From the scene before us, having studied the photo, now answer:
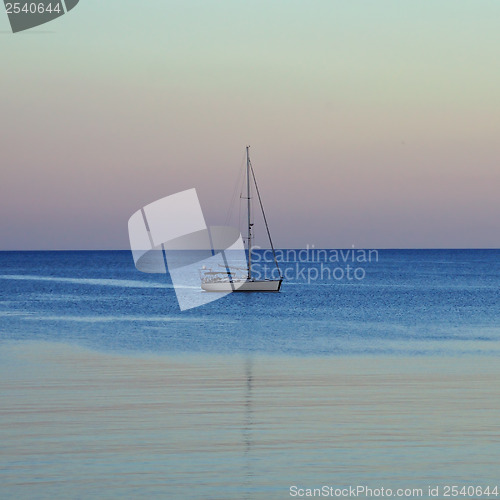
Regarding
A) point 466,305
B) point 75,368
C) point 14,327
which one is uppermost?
point 75,368

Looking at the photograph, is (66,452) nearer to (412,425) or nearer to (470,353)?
(412,425)

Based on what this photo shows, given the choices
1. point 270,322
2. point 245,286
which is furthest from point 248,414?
point 245,286

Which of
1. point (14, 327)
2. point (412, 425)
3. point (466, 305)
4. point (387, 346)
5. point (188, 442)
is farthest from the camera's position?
point (466, 305)

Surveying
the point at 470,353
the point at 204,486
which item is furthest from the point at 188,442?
the point at 470,353

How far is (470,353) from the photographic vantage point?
26781 mm

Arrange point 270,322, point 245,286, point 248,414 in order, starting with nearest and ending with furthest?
1. point 248,414
2. point 270,322
3. point 245,286

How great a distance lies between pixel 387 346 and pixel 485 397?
38.5 ft

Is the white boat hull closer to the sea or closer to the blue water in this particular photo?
the blue water

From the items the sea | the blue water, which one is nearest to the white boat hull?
the blue water

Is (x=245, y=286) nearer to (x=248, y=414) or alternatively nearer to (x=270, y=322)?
(x=270, y=322)

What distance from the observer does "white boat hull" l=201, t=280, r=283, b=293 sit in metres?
64.9

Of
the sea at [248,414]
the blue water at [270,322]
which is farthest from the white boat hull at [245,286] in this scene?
the sea at [248,414]

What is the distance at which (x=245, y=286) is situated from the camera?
6500 centimetres

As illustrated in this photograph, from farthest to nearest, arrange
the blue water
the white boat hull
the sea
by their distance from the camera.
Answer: the white boat hull → the blue water → the sea
